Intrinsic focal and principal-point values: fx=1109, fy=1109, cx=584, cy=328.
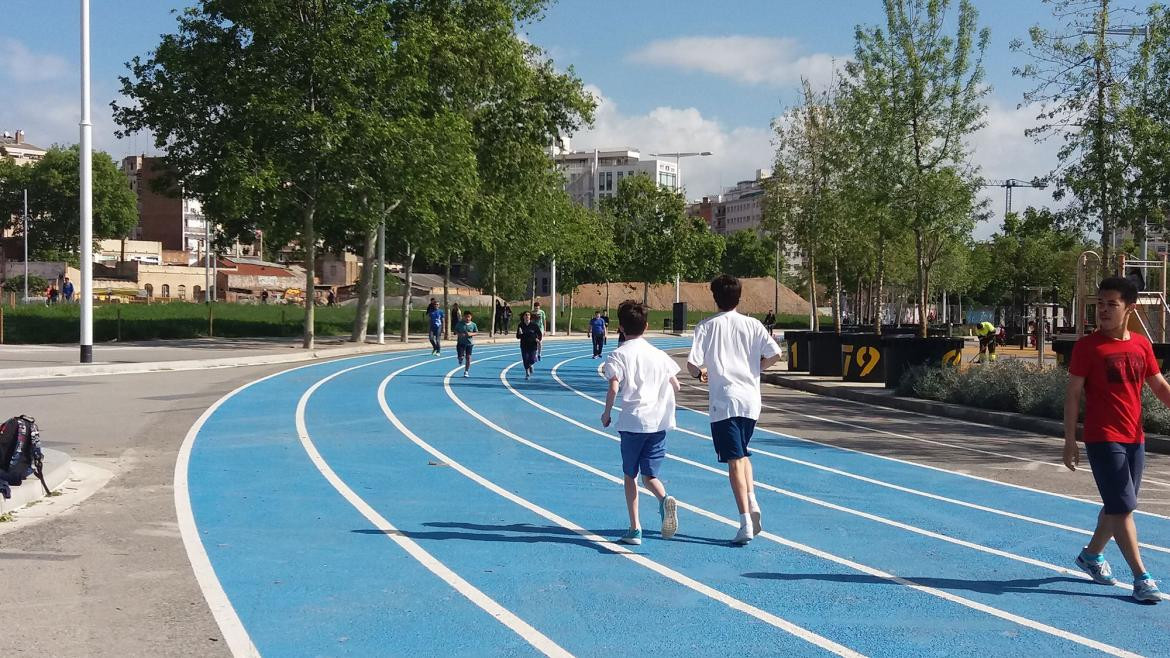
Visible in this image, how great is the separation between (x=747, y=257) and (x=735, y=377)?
15595 cm

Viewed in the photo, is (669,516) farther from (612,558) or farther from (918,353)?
(918,353)

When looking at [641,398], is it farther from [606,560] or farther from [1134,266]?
[1134,266]

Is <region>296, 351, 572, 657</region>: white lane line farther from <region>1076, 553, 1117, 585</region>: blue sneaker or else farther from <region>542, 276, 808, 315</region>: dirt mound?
<region>542, 276, 808, 315</region>: dirt mound

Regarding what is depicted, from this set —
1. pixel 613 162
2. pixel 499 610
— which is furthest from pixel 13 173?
pixel 499 610

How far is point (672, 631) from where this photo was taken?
5.40m

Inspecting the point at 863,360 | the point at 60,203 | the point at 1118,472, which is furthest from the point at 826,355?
the point at 60,203

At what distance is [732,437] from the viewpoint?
7215 millimetres

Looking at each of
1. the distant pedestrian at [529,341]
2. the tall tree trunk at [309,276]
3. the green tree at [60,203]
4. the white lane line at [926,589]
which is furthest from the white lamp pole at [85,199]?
the green tree at [60,203]

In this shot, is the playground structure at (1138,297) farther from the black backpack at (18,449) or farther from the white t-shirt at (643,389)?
the black backpack at (18,449)

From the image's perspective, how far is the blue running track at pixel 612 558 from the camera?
535 centimetres

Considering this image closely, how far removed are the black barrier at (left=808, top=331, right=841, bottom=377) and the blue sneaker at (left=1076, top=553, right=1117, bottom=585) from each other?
19.2 meters

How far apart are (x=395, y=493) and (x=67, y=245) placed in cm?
11523

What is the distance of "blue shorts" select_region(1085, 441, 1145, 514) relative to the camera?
5988mm

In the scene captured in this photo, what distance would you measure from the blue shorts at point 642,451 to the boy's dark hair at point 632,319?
73cm
